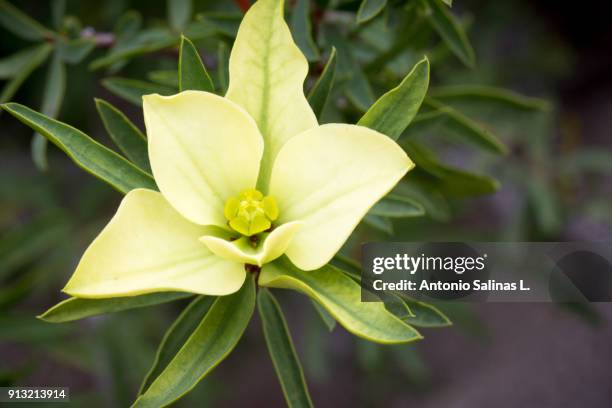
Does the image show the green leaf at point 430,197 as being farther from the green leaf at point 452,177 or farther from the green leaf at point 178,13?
the green leaf at point 178,13

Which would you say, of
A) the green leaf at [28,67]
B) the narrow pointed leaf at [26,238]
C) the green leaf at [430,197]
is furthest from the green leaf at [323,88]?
the narrow pointed leaf at [26,238]

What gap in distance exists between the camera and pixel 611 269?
1076 millimetres

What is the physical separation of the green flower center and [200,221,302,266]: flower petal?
0.19 feet

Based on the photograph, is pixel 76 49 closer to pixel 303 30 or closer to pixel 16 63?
pixel 16 63

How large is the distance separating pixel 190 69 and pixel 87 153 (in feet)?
0.54

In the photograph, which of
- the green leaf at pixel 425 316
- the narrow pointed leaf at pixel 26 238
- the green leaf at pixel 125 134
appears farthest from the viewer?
the narrow pointed leaf at pixel 26 238

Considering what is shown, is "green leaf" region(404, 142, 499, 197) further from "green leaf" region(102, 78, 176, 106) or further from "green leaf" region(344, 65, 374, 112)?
"green leaf" region(102, 78, 176, 106)

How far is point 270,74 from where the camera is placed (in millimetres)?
833

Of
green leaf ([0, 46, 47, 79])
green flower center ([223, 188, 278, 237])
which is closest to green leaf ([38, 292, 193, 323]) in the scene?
green flower center ([223, 188, 278, 237])

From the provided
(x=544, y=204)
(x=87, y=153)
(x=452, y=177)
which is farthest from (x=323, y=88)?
(x=544, y=204)

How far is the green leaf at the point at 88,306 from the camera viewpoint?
80cm

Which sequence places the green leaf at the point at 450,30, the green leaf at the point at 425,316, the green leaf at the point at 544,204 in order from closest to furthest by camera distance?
the green leaf at the point at 425,316 < the green leaf at the point at 450,30 < the green leaf at the point at 544,204

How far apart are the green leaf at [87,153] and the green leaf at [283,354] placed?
0.23m

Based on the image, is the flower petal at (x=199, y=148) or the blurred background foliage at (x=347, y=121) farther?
the blurred background foliage at (x=347, y=121)
